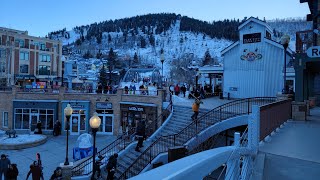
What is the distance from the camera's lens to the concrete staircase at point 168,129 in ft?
50.2

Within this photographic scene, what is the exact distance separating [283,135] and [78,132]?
22430mm

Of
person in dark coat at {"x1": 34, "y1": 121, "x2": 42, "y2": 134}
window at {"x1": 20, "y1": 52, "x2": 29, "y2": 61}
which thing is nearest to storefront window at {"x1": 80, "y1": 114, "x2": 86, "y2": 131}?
person in dark coat at {"x1": 34, "y1": 121, "x2": 42, "y2": 134}

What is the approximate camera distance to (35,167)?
514 inches

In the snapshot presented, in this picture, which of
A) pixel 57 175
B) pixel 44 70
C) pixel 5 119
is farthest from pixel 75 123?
pixel 44 70

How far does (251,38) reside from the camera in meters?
24.4

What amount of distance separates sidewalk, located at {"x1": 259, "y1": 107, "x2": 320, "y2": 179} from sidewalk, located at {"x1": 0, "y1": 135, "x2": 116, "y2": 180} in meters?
12.3

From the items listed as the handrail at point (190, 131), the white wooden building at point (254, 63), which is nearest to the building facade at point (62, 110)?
the white wooden building at point (254, 63)

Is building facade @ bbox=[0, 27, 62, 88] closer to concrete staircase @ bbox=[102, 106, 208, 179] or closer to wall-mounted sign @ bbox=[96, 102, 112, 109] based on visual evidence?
wall-mounted sign @ bbox=[96, 102, 112, 109]

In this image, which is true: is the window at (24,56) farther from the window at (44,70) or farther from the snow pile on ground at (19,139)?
the snow pile on ground at (19,139)

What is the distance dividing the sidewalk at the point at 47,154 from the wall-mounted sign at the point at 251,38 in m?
14.7

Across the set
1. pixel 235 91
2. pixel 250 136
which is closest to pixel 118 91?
pixel 235 91

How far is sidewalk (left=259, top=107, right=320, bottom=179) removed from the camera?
5824 mm

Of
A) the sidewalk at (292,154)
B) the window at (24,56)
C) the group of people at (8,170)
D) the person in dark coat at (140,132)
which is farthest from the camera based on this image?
the window at (24,56)

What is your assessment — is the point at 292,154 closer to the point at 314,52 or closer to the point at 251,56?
the point at 314,52
